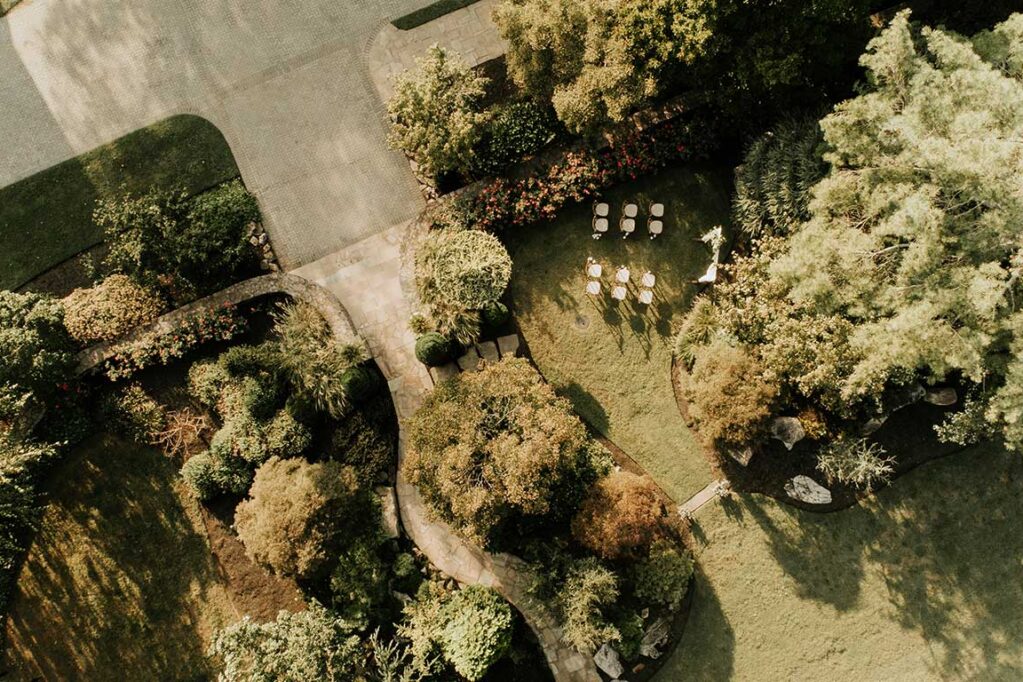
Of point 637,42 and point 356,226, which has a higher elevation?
point 637,42

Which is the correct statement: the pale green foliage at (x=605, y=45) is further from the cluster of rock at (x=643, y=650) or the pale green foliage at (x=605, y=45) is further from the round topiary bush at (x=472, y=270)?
the cluster of rock at (x=643, y=650)

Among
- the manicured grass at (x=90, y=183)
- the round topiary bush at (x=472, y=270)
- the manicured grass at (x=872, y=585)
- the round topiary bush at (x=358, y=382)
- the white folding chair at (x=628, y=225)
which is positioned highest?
the manicured grass at (x=90, y=183)

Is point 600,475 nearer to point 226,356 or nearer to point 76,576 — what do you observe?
point 226,356

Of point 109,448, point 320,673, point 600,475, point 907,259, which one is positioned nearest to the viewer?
point 907,259

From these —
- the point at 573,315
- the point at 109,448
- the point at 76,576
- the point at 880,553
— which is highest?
the point at 109,448

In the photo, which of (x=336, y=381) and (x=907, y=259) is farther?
(x=336, y=381)

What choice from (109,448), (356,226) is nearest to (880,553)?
(356,226)

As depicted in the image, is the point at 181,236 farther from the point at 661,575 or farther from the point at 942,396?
the point at 942,396

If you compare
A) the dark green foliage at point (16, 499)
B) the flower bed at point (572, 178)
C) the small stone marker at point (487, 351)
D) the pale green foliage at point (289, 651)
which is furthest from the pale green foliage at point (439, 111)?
the dark green foliage at point (16, 499)
